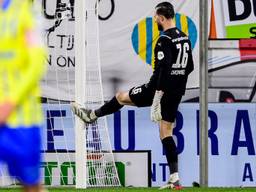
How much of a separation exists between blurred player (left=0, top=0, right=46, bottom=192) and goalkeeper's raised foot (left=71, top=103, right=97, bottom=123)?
6330 millimetres

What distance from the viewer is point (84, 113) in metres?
11.1

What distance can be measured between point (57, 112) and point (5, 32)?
25.5ft

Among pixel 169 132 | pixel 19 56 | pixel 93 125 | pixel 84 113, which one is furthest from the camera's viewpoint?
pixel 93 125

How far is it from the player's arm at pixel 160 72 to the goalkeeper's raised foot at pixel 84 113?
73 centimetres

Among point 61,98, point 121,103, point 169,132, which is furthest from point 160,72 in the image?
point 61,98

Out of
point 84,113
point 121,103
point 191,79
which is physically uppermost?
point 191,79

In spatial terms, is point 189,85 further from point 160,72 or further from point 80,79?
point 160,72

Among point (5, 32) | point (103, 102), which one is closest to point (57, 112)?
point (103, 102)

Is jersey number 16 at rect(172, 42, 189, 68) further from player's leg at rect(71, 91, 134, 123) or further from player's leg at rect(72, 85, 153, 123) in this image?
player's leg at rect(71, 91, 134, 123)

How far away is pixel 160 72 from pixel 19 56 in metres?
5.92

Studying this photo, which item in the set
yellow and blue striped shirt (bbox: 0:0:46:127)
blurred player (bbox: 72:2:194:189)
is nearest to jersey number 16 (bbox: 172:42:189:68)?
blurred player (bbox: 72:2:194:189)

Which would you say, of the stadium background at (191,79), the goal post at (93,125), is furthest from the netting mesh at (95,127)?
the stadium background at (191,79)

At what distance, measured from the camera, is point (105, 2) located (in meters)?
12.4

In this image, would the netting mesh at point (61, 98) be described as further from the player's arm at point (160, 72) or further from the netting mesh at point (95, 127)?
the player's arm at point (160, 72)
